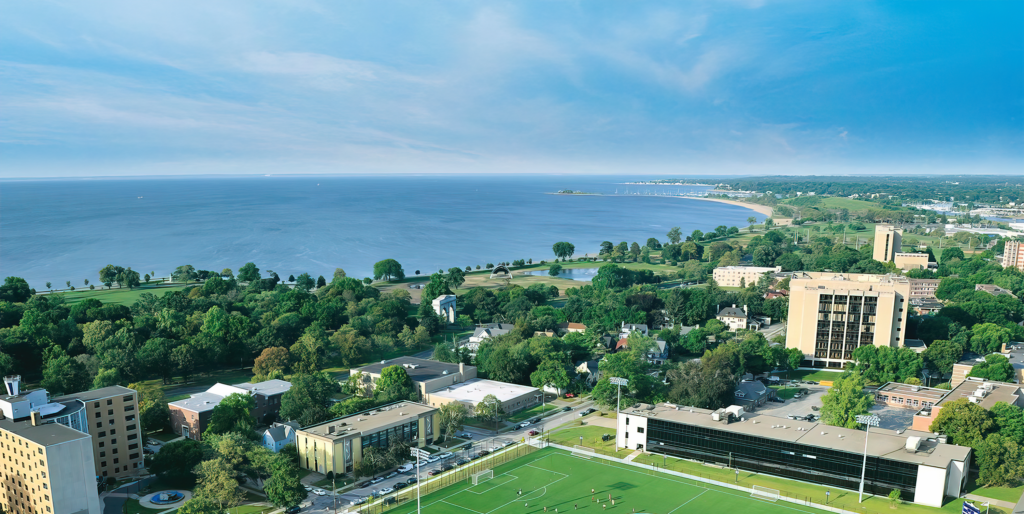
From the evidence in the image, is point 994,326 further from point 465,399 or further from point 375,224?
point 375,224

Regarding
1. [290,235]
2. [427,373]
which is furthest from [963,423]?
[290,235]

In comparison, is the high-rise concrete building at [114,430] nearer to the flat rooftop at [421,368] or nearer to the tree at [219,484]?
the tree at [219,484]

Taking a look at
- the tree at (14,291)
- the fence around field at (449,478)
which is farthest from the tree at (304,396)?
the tree at (14,291)

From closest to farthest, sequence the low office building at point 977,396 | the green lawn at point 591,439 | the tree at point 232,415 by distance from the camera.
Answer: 1. the tree at point 232,415
2. the green lawn at point 591,439
3. the low office building at point 977,396

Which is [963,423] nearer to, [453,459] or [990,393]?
[990,393]

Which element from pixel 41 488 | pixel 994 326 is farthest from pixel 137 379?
pixel 994 326

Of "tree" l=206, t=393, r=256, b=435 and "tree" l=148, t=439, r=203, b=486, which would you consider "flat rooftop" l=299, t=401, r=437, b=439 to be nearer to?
"tree" l=206, t=393, r=256, b=435

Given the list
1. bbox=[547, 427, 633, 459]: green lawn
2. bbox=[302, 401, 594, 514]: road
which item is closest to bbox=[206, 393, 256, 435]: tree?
bbox=[302, 401, 594, 514]: road
